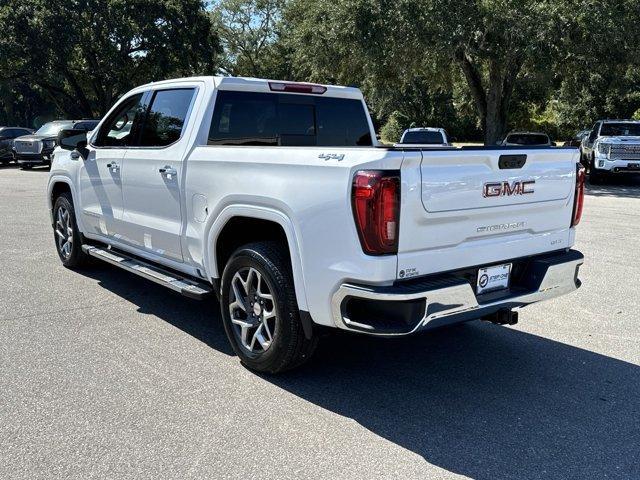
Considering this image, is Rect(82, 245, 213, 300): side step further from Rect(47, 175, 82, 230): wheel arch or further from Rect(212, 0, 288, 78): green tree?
Rect(212, 0, 288, 78): green tree

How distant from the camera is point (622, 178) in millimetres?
22047

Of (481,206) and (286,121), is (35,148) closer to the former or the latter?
(286,121)

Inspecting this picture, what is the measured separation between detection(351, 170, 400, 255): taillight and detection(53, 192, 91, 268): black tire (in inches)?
177

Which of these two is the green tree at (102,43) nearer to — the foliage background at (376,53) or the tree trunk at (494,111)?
the foliage background at (376,53)

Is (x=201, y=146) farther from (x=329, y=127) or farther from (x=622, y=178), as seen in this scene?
(x=622, y=178)

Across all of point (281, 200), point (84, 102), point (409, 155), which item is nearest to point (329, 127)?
point (281, 200)

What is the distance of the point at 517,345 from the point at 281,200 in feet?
7.96

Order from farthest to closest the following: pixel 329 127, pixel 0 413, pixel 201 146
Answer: pixel 329 127 → pixel 201 146 → pixel 0 413

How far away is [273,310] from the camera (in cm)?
406

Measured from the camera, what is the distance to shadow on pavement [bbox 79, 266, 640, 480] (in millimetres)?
3254

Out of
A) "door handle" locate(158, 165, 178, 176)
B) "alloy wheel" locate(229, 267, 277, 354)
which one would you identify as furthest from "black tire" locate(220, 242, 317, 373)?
"door handle" locate(158, 165, 178, 176)

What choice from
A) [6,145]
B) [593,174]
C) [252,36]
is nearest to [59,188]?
[593,174]

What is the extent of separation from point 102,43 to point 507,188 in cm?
3402

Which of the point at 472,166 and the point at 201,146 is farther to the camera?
the point at 201,146
